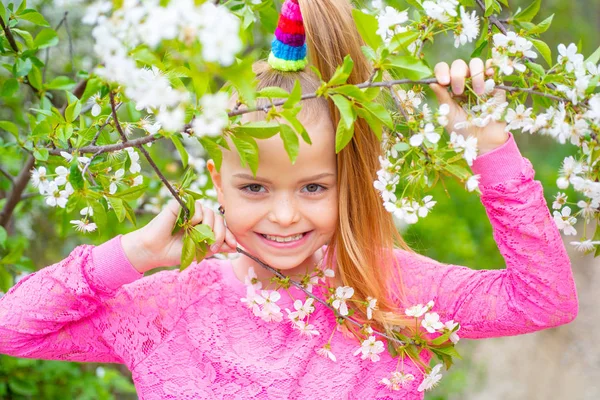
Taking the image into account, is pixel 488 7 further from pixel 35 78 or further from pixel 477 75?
pixel 35 78

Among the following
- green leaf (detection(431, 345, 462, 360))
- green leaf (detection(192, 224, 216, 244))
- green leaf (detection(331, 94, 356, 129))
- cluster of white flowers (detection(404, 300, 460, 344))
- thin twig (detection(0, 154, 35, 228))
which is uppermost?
green leaf (detection(331, 94, 356, 129))

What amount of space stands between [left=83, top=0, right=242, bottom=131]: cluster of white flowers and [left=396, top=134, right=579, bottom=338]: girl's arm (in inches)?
30.0

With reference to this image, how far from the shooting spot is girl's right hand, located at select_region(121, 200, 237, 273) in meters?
1.66

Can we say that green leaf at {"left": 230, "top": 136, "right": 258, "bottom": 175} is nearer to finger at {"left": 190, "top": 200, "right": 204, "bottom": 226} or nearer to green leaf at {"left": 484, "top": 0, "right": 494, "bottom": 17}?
finger at {"left": 190, "top": 200, "right": 204, "bottom": 226}

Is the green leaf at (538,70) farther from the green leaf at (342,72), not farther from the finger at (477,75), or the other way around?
the green leaf at (342,72)

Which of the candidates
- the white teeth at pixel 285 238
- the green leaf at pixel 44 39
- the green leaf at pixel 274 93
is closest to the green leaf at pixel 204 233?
the white teeth at pixel 285 238

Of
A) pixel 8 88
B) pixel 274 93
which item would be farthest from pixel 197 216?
pixel 8 88

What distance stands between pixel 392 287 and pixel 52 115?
0.91 meters

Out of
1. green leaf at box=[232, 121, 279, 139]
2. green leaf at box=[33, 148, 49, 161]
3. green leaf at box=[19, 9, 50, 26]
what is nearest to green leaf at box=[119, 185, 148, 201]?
green leaf at box=[33, 148, 49, 161]

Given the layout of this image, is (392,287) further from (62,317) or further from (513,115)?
(62,317)

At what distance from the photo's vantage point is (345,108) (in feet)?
4.00

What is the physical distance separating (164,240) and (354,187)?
457 millimetres

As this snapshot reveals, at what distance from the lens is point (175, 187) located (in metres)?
1.55

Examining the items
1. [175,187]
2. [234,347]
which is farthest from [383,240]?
[175,187]
